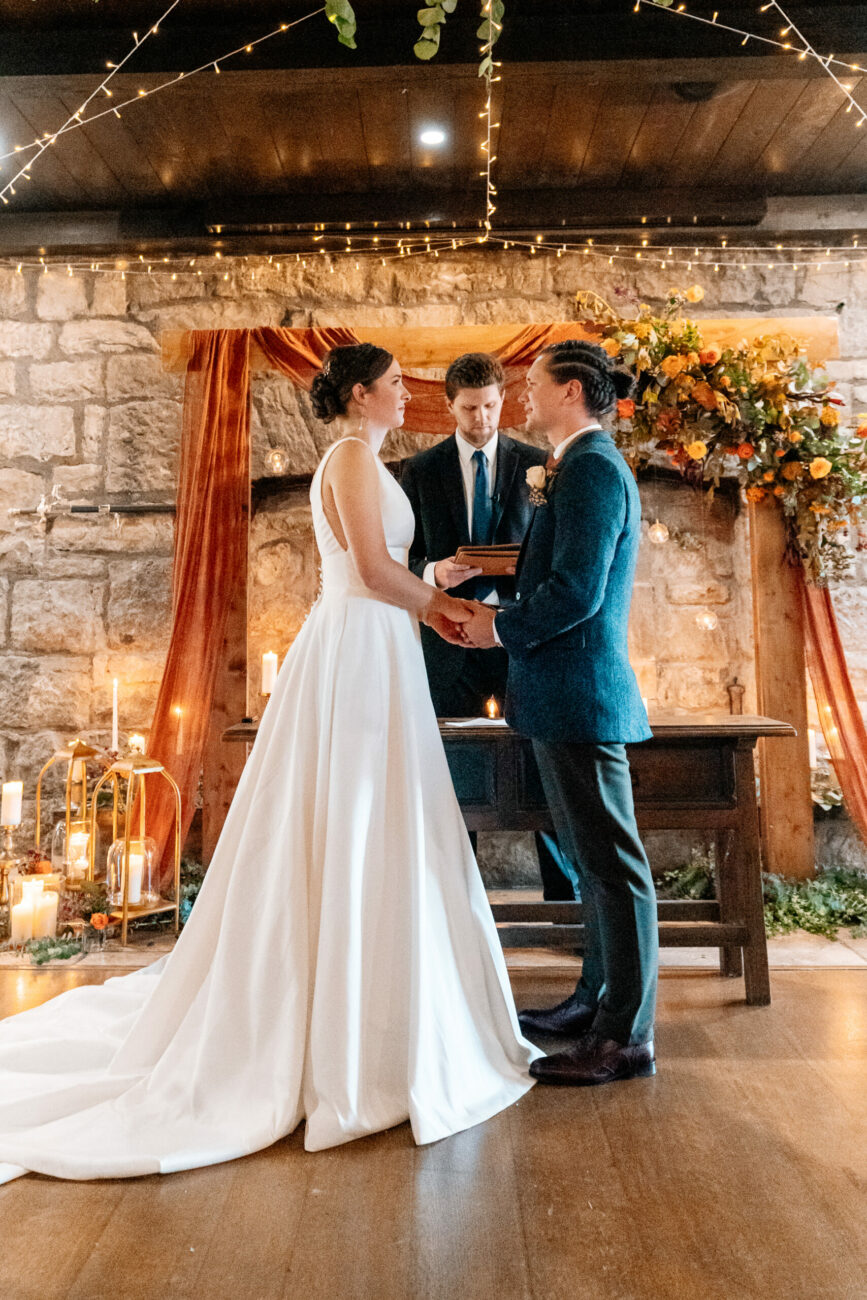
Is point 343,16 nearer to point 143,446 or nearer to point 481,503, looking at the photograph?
point 481,503

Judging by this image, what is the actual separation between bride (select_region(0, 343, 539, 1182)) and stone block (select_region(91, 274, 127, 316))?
2795 mm

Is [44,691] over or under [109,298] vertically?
under

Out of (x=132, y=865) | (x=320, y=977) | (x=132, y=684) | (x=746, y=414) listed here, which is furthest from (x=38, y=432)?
(x=320, y=977)

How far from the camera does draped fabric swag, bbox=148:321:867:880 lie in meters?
4.14

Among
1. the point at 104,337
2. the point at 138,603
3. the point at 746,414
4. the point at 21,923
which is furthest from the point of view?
the point at 104,337

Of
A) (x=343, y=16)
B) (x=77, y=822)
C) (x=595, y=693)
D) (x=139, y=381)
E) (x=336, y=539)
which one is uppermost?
(x=139, y=381)

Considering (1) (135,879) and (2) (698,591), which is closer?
(1) (135,879)

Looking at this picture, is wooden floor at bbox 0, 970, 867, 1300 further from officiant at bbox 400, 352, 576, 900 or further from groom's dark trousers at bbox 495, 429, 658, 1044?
officiant at bbox 400, 352, 576, 900

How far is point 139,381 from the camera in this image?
4641mm

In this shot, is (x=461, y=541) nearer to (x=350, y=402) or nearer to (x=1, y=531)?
(x=350, y=402)

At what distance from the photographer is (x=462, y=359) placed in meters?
3.52

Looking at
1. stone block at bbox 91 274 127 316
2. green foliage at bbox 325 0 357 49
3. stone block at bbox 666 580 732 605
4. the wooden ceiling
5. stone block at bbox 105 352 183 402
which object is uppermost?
the wooden ceiling

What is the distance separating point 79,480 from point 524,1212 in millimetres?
4000

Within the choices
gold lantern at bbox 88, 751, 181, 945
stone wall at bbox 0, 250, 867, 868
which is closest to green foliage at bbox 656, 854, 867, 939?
stone wall at bbox 0, 250, 867, 868
